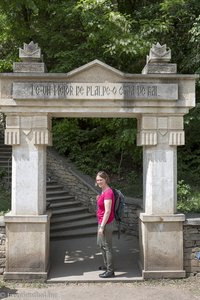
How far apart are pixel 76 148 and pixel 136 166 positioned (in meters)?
2.34

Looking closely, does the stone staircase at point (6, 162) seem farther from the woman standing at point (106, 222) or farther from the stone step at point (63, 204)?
the woman standing at point (106, 222)

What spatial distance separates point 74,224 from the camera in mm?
9891

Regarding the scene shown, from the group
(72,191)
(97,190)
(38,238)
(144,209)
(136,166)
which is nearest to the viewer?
(38,238)

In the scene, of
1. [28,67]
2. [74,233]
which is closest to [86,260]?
[74,233]

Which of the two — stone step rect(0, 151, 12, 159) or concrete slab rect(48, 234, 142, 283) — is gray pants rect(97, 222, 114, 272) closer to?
concrete slab rect(48, 234, 142, 283)

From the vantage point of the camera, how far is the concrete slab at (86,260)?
6.43 m

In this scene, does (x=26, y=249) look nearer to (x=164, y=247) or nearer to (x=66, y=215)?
(x=164, y=247)

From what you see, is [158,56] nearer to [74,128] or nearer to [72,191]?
[72,191]

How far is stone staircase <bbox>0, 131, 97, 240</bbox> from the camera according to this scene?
31.0ft

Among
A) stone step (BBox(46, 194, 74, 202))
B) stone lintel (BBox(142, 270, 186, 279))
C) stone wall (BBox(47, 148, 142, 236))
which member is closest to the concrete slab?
stone lintel (BBox(142, 270, 186, 279))

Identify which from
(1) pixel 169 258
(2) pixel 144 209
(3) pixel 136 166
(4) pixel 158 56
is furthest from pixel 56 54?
(1) pixel 169 258

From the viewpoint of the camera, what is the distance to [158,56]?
652 centimetres

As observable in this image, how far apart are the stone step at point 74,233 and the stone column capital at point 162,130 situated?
387cm

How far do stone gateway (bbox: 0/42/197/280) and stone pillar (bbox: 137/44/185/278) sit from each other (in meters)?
0.02
